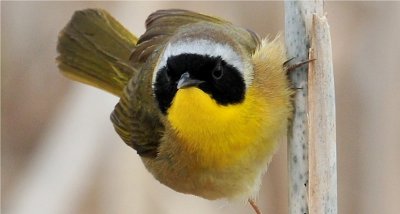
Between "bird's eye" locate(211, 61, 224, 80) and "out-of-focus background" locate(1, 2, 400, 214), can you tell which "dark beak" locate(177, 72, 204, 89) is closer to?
"bird's eye" locate(211, 61, 224, 80)

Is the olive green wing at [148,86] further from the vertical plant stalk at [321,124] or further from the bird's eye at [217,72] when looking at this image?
the vertical plant stalk at [321,124]

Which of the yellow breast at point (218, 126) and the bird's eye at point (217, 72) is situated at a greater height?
the bird's eye at point (217, 72)

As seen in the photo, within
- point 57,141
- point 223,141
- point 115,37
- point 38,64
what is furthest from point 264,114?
point 38,64

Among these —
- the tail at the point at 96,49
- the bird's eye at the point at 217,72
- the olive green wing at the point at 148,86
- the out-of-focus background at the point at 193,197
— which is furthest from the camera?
the out-of-focus background at the point at 193,197

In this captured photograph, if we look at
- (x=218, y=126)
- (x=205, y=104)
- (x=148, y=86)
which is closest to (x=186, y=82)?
(x=205, y=104)

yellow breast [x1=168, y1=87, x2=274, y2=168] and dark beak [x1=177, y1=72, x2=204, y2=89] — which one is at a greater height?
dark beak [x1=177, y1=72, x2=204, y2=89]

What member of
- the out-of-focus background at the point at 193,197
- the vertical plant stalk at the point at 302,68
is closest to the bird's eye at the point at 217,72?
the vertical plant stalk at the point at 302,68

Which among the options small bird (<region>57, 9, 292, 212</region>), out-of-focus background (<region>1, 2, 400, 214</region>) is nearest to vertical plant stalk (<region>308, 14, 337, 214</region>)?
small bird (<region>57, 9, 292, 212</region>)

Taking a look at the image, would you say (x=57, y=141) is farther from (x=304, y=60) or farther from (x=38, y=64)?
(x=304, y=60)
